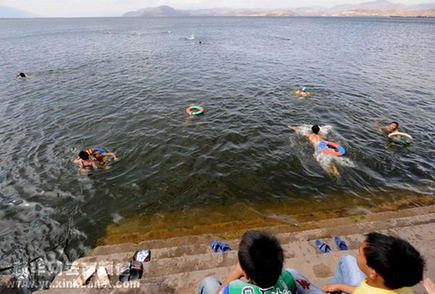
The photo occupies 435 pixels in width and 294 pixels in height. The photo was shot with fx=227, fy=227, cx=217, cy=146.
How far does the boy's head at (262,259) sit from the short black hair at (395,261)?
1.06 metres

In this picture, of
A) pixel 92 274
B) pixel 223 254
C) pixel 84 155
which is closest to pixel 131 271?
pixel 92 274

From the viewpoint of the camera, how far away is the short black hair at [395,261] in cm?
240

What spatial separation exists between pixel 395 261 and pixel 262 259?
1420mm

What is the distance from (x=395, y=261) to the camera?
2.45 m

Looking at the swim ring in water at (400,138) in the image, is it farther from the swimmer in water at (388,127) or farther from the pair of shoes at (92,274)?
the pair of shoes at (92,274)

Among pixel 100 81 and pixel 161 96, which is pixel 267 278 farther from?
pixel 100 81

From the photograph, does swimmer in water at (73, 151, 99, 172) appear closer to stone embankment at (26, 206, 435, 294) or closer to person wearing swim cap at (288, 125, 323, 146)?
stone embankment at (26, 206, 435, 294)

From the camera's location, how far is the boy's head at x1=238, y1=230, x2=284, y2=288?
8.41 ft

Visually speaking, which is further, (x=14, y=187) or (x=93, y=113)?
(x=93, y=113)

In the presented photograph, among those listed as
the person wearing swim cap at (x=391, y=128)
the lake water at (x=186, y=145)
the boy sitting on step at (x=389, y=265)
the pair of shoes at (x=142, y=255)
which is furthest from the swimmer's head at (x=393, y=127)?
the pair of shoes at (x=142, y=255)

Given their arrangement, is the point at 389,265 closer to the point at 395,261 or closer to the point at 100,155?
the point at 395,261

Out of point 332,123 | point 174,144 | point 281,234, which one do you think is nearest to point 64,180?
point 174,144

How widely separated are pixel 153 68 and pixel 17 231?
71.9ft

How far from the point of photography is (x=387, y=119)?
1413cm
